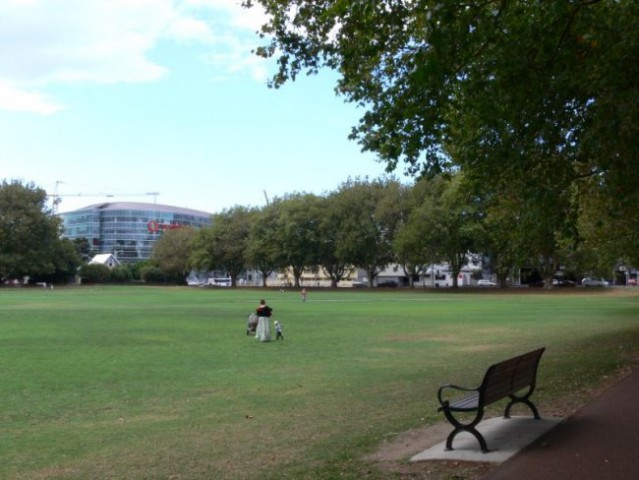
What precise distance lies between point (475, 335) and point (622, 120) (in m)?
14.7

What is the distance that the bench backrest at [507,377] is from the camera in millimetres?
6730

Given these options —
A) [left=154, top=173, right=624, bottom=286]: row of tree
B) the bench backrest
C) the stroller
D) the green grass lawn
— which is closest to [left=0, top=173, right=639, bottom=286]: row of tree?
[left=154, top=173, right=624, bottom=286]: row of tree

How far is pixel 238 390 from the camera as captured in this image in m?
12.9

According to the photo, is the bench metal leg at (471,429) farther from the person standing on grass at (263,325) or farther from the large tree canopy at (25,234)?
the large tree canopy at (25,234)

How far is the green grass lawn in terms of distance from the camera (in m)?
7.80

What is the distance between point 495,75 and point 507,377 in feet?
15.8

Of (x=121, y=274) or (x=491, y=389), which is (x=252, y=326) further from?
(x=121, y=274)

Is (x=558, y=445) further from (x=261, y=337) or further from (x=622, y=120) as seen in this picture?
(x=261, y=337)

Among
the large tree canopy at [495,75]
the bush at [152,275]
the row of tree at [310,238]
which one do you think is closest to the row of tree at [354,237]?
the row of tree at [310,238]

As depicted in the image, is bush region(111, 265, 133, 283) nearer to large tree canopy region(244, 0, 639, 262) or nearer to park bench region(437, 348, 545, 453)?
large tree canopy region(244, 0, 639, 262)

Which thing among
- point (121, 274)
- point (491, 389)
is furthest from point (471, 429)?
point (121, 274)

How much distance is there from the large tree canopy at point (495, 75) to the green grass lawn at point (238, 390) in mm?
4267

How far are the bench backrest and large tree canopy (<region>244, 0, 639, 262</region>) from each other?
347cm

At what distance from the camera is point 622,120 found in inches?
400
